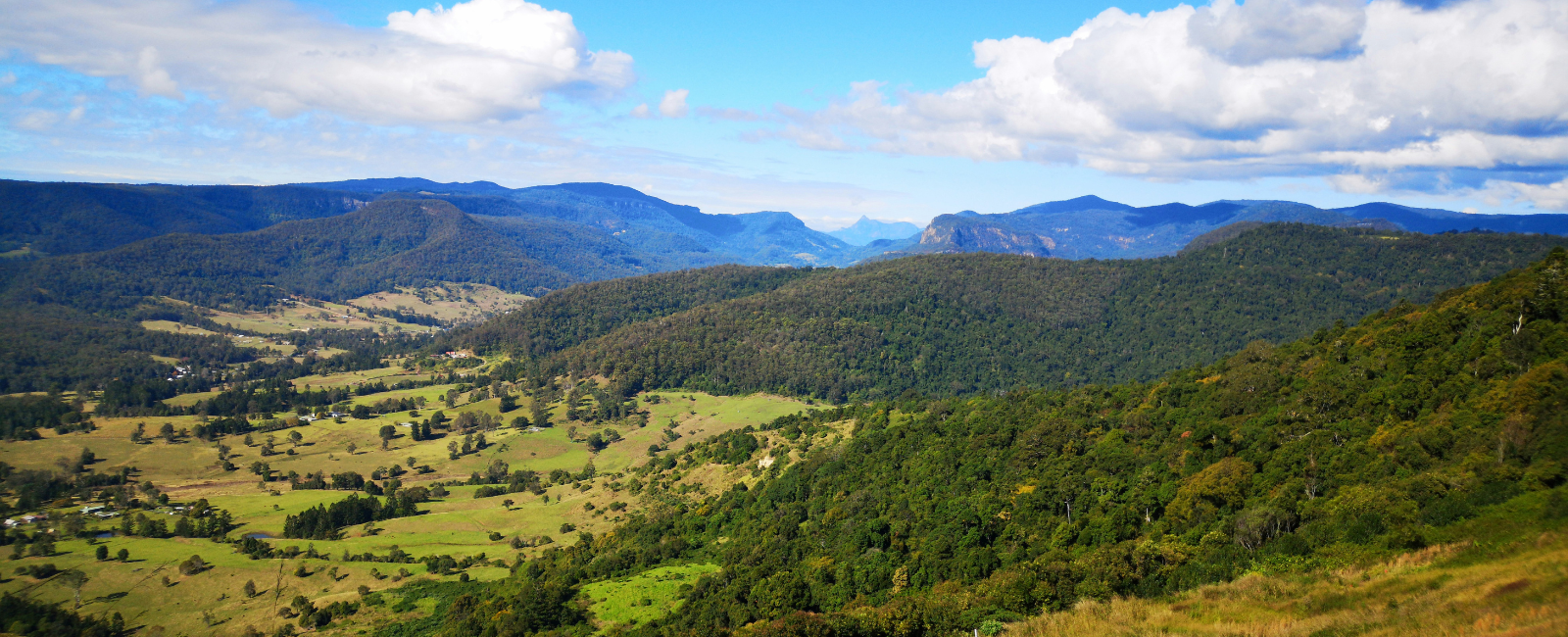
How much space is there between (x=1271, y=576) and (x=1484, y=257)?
8581 inches

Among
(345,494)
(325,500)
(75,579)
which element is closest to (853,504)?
(75,579)

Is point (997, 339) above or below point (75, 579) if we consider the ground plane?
above

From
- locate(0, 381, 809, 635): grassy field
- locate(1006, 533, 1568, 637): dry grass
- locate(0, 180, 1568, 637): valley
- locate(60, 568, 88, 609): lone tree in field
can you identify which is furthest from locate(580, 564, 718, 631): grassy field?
locate(60, 568, 88, 609): lone tree in field

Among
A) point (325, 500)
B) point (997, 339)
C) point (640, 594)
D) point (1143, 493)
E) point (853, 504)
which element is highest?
point (1143, 493)

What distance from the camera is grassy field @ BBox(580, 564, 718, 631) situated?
50.9m

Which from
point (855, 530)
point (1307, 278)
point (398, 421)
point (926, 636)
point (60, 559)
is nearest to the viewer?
point (926, 636)

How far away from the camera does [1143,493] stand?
158ft

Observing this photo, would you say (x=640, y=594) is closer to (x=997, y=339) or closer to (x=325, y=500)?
(x=325, y=500)

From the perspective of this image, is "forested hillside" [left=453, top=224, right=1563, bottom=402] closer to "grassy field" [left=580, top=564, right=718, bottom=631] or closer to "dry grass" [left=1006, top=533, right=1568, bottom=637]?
"grassy field" [left=580, top=564, right=718, bottom=631]

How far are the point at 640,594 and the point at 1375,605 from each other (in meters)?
45.3

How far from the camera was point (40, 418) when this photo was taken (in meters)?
133

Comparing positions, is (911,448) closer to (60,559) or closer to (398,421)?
(60,559)

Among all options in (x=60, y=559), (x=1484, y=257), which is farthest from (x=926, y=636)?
(x=1484, y=257)

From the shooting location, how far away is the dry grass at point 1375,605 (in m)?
17.7
